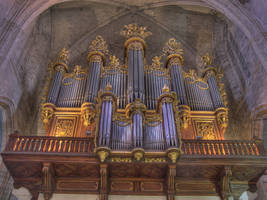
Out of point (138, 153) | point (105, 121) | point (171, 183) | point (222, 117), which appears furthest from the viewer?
point (222, 117)

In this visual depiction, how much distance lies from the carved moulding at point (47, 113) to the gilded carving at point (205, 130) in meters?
4.60

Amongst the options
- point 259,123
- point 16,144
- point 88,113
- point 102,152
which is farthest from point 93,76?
point 259,123

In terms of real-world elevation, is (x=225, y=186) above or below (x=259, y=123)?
below

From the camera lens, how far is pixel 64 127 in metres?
9.12

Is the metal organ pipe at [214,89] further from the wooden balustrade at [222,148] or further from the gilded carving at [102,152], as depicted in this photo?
the gilded carving at [102,152]

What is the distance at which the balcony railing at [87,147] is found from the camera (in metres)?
7.54

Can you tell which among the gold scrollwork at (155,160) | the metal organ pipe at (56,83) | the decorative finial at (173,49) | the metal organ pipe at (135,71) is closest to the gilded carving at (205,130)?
the metal organ pipe at (135,71)

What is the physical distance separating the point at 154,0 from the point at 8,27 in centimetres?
742

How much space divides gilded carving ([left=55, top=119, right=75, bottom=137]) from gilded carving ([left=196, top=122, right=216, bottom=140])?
12.8 feet

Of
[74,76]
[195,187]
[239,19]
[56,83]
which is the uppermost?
[239,19]

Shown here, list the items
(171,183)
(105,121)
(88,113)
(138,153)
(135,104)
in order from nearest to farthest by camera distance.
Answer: (138,153)
(171,183)
(105,121)
(135,104)
(88,113)

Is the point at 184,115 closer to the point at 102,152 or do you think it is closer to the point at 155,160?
the point at 155,160

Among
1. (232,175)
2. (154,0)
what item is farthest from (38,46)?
(232,175)

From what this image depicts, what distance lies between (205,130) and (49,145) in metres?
4.74
